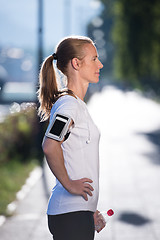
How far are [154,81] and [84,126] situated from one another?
152 ft

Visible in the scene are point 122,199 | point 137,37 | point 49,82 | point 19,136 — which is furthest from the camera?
point 137,37

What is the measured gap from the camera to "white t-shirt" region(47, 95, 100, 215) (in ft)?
7.84

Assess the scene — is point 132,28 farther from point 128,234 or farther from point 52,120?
point 52,120

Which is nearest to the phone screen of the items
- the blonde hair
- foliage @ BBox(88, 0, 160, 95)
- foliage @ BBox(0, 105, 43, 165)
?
the blonde hair

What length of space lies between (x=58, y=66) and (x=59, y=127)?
0.38m

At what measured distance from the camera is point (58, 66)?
2549mm

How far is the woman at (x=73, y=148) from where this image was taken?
235 centimetres

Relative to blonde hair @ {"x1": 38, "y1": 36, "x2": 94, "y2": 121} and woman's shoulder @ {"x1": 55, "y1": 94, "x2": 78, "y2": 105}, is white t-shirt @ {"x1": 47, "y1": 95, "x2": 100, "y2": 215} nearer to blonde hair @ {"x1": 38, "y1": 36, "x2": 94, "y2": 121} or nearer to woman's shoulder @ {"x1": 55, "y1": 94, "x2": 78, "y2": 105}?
woman's shoulder @ {"x1": 55, "y1": 94, "x2": 78, "y2": 105}

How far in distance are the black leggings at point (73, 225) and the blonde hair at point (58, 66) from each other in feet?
1.89

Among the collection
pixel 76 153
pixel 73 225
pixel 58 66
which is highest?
pixel 58 66

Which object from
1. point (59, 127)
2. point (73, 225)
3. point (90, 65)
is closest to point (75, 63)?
point (90, 65)

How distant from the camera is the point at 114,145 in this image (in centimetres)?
1458

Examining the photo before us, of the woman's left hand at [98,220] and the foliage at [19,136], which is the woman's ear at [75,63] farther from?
the foliage at [19,136]

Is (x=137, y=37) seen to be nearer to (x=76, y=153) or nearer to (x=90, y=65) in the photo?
(x=90, y=65)
